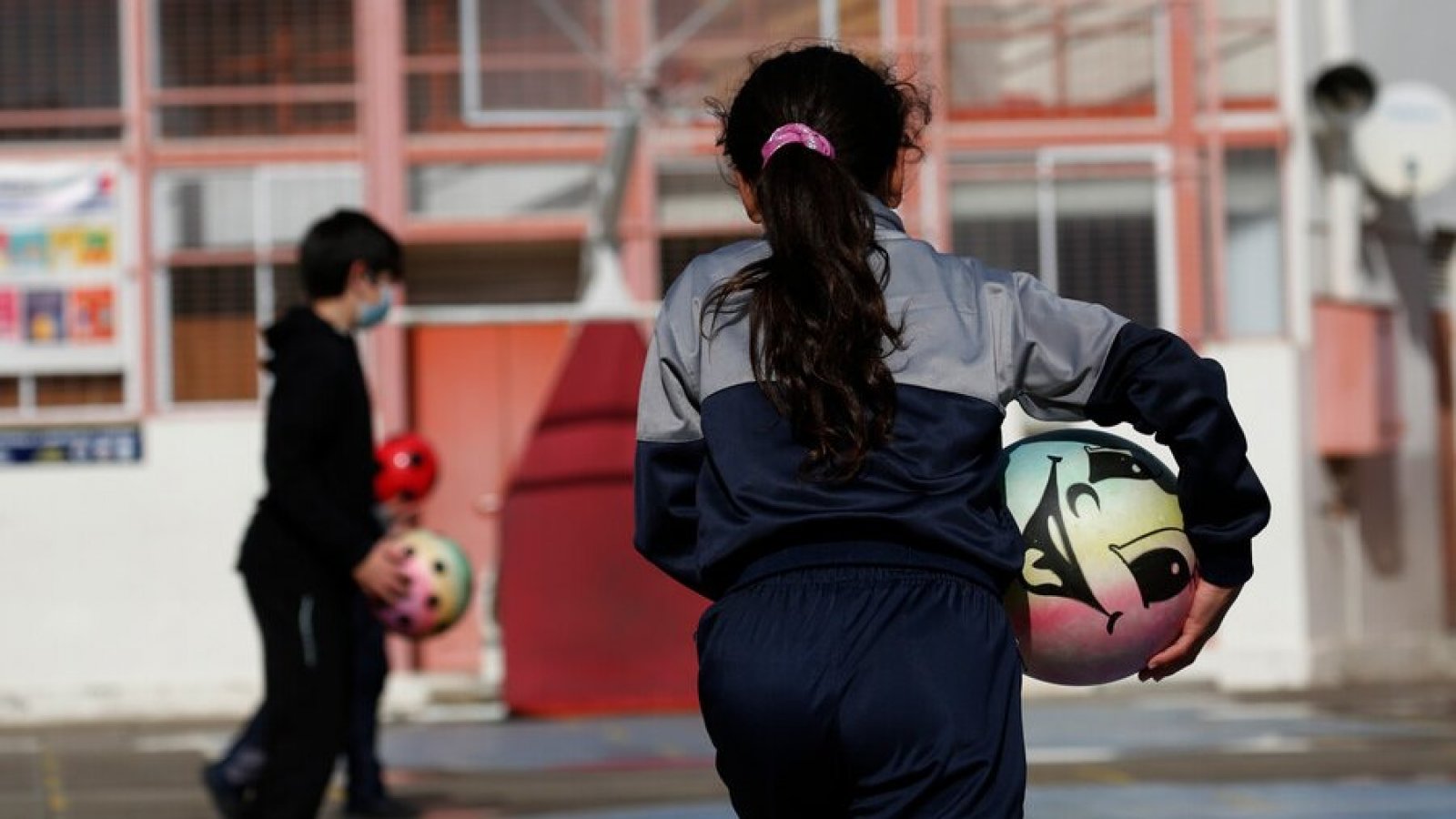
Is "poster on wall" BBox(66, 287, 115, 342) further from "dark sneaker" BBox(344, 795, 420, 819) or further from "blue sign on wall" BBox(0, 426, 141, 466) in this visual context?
"dark sneaker" BBox(344, 795, 420, 819)

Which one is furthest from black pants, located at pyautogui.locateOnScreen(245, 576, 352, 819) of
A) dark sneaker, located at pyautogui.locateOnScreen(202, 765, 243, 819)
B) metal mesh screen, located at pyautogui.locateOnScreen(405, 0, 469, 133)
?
metal mesh screen, located at pyautogui.locateOnScreen(405, 0, 469, 133)

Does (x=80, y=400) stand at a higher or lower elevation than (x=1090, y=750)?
higher

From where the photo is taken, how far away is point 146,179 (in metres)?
20.5

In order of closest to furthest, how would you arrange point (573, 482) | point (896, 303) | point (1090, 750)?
point (896, 303) → point (1090, 750) → point (573, 482)

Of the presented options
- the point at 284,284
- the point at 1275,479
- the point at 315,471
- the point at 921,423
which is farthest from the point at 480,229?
the point at 921,423

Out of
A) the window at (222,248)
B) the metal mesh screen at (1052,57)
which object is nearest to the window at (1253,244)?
the metal mesh screen at (1052,57)

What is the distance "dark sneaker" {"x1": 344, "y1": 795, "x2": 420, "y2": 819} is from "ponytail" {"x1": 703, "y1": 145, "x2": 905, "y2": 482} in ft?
23.8

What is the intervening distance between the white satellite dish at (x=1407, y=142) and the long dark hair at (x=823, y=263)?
58.3 feet

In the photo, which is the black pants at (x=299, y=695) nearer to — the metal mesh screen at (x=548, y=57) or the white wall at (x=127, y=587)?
the white wall at (x=127, y=587)

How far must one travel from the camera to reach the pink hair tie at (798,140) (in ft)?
→ 12.6

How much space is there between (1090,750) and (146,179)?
31.2ft

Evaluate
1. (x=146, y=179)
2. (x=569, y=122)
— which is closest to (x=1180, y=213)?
(x=569, y=122)

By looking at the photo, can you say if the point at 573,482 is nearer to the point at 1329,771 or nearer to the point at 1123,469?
the point at 1329,771

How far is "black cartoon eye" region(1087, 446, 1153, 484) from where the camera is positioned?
445 centimetres
